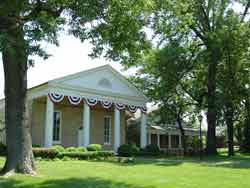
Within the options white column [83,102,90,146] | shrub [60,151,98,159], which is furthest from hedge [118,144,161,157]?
shrub [60,151,98,159]

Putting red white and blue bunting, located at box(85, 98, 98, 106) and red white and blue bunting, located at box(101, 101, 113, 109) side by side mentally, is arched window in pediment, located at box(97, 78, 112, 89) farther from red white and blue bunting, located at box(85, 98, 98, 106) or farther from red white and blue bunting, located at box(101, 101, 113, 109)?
red white and blue bunting, located at box(85, 98, 98, 106)

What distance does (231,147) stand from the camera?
116ft

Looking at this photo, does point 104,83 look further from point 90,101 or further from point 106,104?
point 90,101

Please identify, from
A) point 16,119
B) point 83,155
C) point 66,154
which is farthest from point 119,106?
point 16,119

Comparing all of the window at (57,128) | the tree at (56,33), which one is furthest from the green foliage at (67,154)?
the tree at (56,33)

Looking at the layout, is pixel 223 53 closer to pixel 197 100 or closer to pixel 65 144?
pixel 197 100

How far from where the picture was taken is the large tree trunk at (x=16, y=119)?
12.3 m

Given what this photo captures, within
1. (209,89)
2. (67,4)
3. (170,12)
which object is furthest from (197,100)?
(67,4)

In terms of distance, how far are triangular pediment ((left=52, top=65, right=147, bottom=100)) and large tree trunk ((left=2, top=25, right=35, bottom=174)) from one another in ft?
41.9

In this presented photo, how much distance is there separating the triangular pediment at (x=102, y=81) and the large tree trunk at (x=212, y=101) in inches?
237

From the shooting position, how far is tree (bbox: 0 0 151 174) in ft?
36.9

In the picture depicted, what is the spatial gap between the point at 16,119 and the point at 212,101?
888 inches

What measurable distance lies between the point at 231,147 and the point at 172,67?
10.1m

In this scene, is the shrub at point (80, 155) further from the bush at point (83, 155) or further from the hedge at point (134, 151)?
the hedge at point (134, 151)
